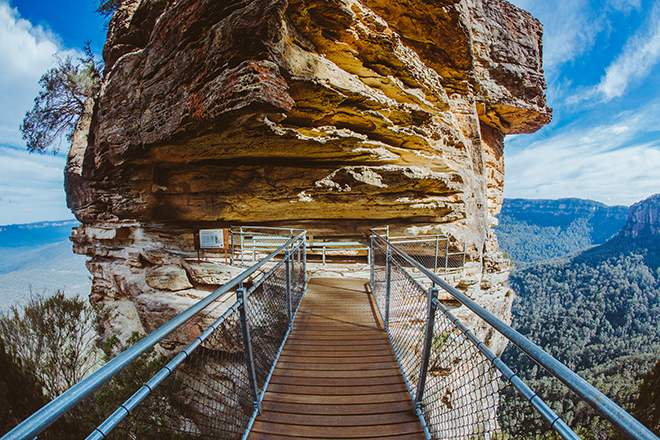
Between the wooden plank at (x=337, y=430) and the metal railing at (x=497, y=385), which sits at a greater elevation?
the metal railing at (x=497, y=385)

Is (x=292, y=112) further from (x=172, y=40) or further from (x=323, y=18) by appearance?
(x=172, y=40)

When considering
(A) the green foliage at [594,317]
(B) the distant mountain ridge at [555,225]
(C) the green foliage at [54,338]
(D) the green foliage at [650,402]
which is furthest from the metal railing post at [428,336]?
(B) the distant mountain ridge at [555,225]

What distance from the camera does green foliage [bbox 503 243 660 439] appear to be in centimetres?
3027

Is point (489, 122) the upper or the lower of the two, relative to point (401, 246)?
upper

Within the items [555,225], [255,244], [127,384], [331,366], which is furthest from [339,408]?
[555,225]

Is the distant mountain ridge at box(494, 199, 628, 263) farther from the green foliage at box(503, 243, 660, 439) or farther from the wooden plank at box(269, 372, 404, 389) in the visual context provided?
the wooden plank at box(269, 372, 404, 389)

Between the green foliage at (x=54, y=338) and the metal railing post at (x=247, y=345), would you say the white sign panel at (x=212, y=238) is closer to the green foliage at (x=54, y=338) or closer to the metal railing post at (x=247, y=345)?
the metal railing post at (x=247, y=345)

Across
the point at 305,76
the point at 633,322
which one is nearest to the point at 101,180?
the point at 305,76

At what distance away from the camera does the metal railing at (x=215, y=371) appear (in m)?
0.94

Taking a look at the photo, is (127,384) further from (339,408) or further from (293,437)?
(339,408)

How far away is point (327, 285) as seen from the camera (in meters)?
6.43

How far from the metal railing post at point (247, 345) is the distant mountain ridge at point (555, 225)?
15684 centimetres

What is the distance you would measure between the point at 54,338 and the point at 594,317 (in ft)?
241

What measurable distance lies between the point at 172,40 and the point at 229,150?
303 cm
